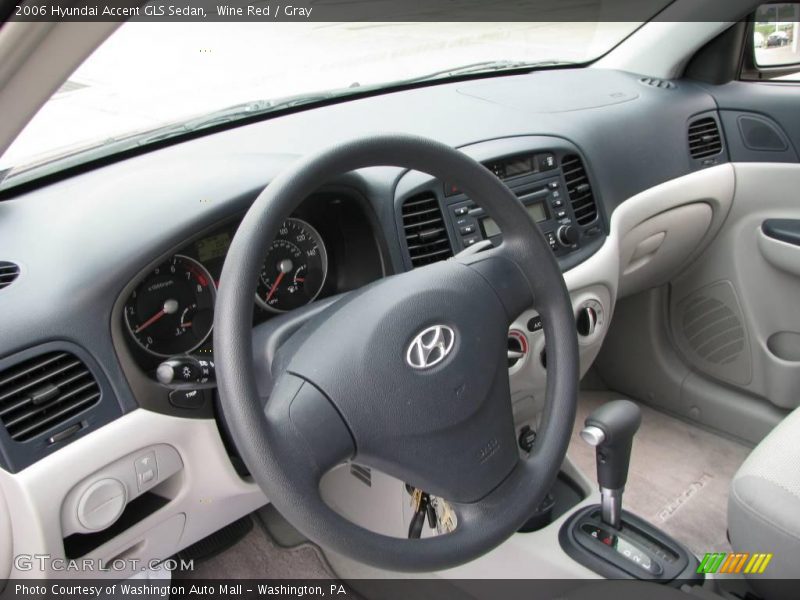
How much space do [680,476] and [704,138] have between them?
1.10 meters

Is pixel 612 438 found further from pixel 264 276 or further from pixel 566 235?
pixel 264 276

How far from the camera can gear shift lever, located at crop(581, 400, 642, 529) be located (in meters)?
1.40

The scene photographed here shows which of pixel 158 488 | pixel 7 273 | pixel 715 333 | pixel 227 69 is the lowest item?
pixel 715 333

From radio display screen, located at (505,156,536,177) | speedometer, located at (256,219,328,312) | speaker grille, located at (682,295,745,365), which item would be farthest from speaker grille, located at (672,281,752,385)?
speedometer, located at (256,219,328,312)

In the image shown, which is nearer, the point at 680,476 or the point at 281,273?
the point at 281,273

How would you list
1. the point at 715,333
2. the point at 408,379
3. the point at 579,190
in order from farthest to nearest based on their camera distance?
the point at 715,333 → the point at 579,190 → the point at 408,379

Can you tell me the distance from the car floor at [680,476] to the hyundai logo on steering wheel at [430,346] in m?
1.13

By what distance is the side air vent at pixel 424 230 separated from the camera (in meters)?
1.61

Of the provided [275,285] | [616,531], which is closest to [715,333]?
[616,531]

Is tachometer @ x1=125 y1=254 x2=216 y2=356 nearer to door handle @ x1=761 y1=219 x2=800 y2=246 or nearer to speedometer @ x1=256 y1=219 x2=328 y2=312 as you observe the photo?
speedometer @ x1=256 y1=219 x2=328 y2=312

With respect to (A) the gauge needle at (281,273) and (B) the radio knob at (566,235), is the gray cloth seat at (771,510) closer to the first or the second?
(B) the radio knob at (566,235)

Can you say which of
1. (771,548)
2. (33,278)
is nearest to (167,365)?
(33,278)

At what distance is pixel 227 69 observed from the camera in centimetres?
184

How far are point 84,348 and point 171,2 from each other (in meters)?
0.57
